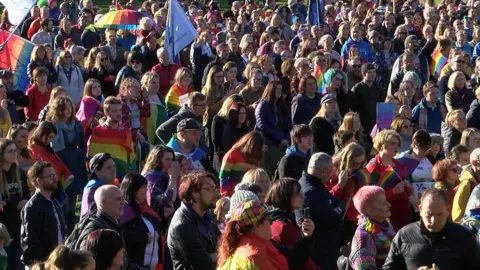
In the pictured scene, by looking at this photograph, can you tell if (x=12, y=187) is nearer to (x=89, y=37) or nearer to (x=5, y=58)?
(x=5, y=58)

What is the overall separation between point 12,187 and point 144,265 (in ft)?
6.65

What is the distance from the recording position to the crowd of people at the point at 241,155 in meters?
8.17

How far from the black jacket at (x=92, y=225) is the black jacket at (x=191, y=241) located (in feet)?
1.47

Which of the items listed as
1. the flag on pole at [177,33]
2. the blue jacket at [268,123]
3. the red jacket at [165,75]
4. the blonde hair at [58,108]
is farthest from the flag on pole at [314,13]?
the blonde hair at [58,108]

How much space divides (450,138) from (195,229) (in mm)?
5734

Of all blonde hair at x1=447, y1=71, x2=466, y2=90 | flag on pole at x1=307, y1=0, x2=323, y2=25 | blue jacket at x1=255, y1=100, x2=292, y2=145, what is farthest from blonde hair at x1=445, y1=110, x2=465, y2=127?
flag on pole at x1=307, y1=0, x2=323, y2=25

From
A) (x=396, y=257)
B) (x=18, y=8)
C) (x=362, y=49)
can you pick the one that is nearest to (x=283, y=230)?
(x=396, y=257)

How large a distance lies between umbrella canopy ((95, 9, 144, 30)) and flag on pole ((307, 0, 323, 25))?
11.7 feet

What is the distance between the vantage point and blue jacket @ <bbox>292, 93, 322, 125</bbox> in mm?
14492

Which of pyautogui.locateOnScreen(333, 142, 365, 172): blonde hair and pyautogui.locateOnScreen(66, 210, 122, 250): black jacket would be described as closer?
pyautogui.locateOnScreen(66, 210, 122, 250): black jacket

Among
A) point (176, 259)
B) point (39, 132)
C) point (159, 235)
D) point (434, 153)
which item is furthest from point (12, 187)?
point (434, 153)

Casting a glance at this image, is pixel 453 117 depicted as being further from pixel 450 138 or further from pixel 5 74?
pixel 5 74

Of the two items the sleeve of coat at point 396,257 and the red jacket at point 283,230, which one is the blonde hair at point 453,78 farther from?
the sleeve of coat at point 396,257

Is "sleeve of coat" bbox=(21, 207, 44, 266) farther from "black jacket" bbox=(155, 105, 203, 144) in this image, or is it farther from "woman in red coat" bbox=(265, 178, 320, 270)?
"black jacket" bbox=(155, 105, 203, 144)
